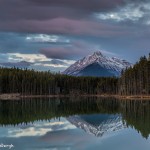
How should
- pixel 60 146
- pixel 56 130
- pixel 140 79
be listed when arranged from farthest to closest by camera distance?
pixel 140 79
pixel 56 130
pixel 60 146

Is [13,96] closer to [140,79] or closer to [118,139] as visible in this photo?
[140,79]

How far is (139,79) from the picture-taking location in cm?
15088

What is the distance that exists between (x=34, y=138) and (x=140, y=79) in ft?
374

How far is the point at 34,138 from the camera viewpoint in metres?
36.8

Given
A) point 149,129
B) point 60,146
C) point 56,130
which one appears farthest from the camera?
point 56,130

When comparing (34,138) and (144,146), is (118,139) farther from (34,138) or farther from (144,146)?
(34,138)

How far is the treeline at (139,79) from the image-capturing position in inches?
5679

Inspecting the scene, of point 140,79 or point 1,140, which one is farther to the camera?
point 140,79

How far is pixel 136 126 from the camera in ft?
152

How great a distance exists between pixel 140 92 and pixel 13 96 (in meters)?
75.9

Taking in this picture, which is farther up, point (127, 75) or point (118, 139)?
point (127, 75)

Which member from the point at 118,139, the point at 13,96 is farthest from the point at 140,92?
the point at 118,139

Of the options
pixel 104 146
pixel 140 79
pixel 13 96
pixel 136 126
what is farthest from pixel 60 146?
pixel 13 96

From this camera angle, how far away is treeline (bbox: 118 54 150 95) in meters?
144
